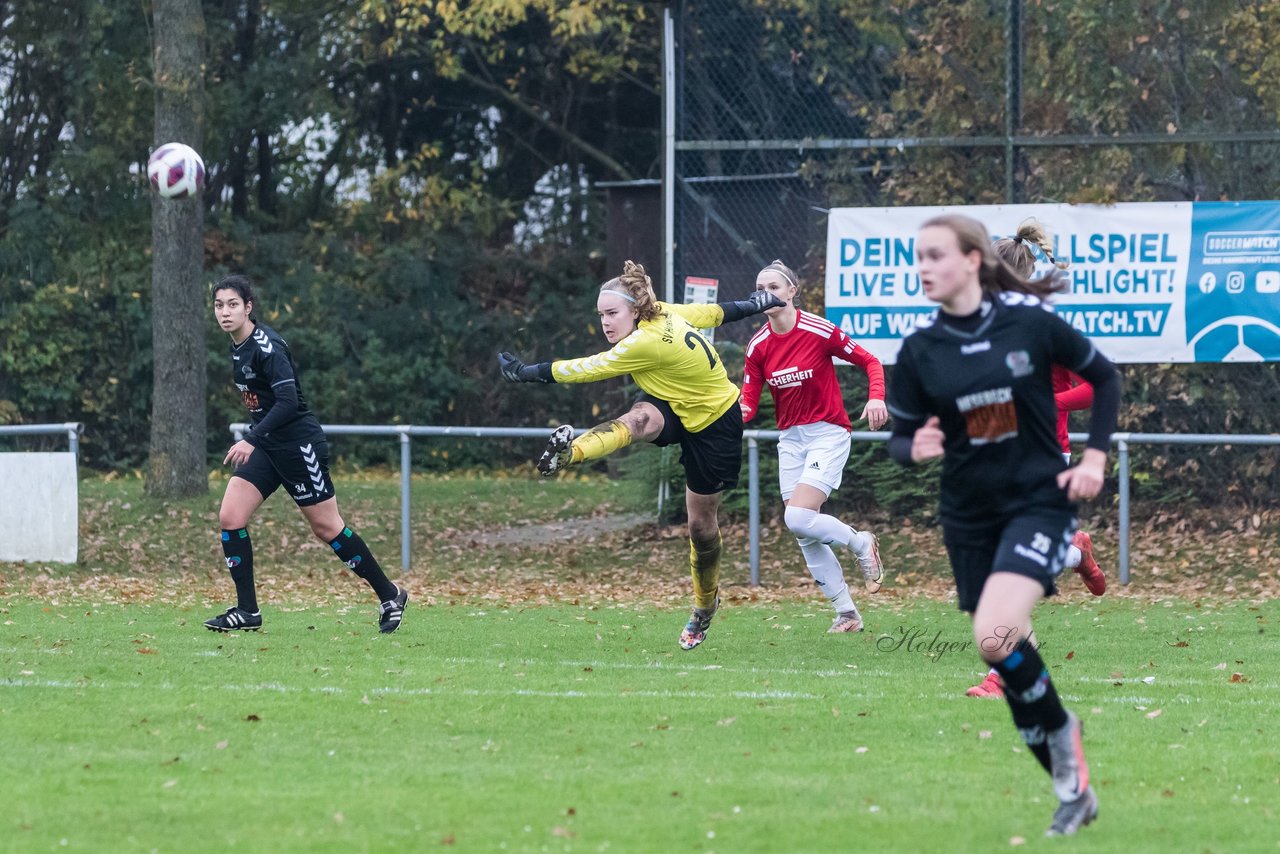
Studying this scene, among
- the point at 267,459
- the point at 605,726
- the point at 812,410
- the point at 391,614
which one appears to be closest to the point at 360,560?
the point at 391,614

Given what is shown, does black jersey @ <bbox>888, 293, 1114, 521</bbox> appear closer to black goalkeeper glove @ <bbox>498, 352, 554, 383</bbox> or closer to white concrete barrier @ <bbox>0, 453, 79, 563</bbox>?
black goalkeeper glove @ <bbox>498, 352, 554, 383</bbox>

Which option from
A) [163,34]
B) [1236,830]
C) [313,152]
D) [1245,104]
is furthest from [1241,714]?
[313,152]

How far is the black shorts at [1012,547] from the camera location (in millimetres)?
5227

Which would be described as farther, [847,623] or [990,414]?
[847,623]

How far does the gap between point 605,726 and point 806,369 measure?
11.6ft

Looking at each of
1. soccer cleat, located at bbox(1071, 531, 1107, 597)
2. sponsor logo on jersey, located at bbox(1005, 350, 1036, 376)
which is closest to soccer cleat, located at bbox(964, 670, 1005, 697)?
soccer cleat, located at bbox(1071, 531, 1107, 597)

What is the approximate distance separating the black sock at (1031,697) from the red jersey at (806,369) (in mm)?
4677

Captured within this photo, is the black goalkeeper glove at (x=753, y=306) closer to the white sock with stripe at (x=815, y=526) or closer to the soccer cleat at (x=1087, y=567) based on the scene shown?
the white sock with stripe at (x=815, y=526)

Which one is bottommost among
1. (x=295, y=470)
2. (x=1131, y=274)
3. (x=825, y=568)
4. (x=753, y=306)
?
(x=825, y=568)

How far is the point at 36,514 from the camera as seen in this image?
13.8 meters

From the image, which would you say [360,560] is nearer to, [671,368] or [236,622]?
[236,622]

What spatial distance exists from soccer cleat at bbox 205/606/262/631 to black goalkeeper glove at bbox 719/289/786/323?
3.26 meters

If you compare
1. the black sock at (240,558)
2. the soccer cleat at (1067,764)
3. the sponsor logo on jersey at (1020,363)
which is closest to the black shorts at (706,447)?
the black sock at (240,558)

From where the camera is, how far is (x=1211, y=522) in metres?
14.8
